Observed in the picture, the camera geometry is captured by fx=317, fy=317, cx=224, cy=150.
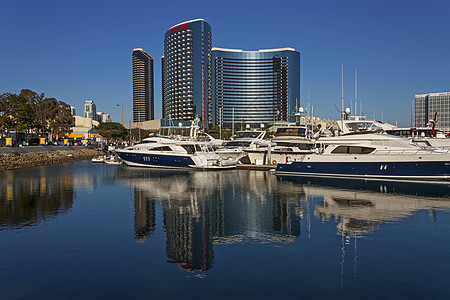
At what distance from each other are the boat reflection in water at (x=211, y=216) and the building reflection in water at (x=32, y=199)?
557cm

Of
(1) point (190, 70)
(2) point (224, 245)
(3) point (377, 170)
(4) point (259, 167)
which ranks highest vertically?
(1) point (190, 70)

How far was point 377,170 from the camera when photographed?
35.1m

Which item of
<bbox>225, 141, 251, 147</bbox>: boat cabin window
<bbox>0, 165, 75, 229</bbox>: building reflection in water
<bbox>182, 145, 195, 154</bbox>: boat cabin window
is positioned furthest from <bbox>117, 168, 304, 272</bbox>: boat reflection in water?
<bbox>225, 141, 251, 147</bbox>: boat cabin window

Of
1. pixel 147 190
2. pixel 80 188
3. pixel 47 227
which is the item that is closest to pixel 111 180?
pixel 80 188

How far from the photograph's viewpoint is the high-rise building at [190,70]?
18488 cm

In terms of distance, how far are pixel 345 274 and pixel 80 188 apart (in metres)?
27.2

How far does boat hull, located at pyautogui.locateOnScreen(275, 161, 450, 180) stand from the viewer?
108 feet

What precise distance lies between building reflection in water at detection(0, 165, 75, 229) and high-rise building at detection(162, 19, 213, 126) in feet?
487

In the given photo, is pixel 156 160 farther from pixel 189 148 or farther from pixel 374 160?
A: pixel 374 160

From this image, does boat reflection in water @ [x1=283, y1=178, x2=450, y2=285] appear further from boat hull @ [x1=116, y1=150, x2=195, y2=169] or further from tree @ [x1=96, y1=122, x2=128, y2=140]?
tree @ [x1=96, y1=122, x2=128, y2=140]

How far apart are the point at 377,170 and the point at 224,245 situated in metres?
26.8

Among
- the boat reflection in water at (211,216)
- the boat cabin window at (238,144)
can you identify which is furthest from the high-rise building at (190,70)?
the boat reflection in water at (211,216)

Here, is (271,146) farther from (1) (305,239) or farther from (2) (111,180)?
(1) (305,239)

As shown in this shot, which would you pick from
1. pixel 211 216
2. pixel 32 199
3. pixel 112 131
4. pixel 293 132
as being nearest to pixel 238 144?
pixel 293 132
